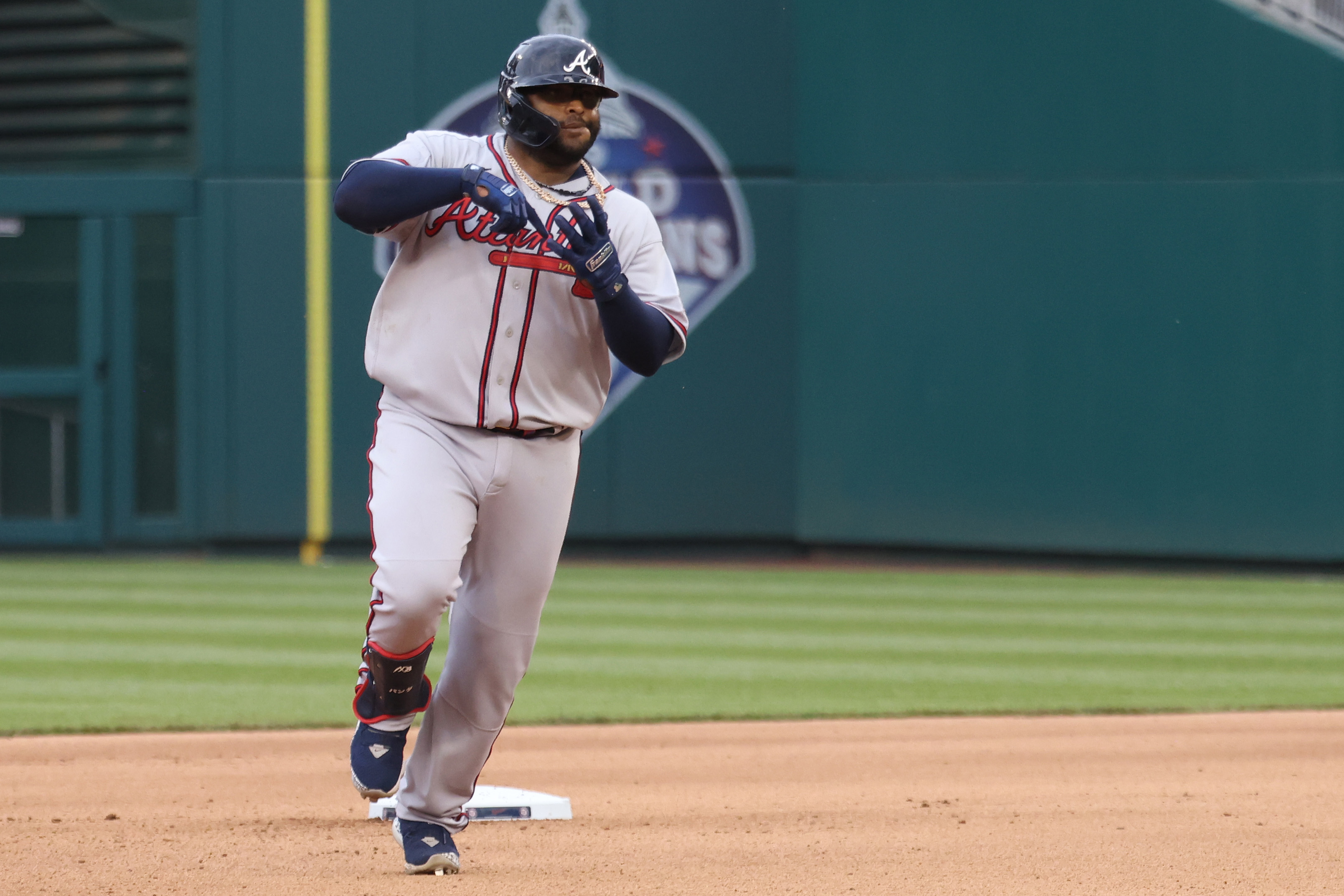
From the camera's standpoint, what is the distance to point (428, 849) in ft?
12.3

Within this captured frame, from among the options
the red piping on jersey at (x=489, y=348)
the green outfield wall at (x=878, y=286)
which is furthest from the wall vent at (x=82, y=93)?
the red piping on jersey at (x=489, y=348)

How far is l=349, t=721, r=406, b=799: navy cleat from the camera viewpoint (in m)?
3.63

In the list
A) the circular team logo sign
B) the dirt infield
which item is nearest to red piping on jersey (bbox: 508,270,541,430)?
the dirt infield

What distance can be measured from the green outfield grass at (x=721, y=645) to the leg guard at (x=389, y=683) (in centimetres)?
280

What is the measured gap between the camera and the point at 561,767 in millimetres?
5551

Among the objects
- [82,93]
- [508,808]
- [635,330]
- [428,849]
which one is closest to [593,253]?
[635,330]

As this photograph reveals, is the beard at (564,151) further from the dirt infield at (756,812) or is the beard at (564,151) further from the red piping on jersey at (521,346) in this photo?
the dirt infield at (756,812)

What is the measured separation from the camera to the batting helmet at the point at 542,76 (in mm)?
3562

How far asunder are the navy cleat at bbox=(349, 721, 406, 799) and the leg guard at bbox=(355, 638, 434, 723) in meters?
0.04

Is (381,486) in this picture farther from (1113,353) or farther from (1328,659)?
(1113,353)

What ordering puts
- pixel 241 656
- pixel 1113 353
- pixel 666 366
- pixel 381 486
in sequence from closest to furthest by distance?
pixel 381 486 → pixel 241 656 → pixel 1113 353 → pixel 666 366

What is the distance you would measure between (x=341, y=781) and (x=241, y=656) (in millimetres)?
2884

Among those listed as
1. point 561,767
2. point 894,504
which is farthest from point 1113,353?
point 561,767

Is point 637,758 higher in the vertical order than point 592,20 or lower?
lower
